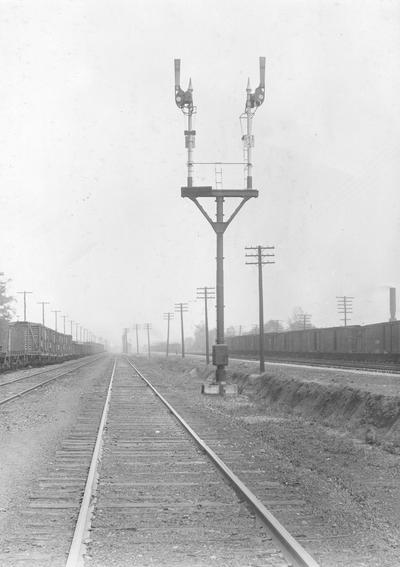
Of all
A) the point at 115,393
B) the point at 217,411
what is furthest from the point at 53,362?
the point at 217,411

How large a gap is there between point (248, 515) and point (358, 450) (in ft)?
16.9

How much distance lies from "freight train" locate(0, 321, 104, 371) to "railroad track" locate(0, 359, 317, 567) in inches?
1023

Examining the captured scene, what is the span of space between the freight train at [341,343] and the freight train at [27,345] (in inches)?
750

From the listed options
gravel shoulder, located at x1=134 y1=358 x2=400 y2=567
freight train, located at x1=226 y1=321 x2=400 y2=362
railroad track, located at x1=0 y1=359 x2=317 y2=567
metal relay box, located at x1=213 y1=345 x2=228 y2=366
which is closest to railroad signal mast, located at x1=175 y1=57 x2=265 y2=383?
metal relay box, located at x1=213 y1=345 x2=228 y2=366

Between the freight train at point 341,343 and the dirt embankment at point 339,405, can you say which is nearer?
the dirt embankment at point 339,405

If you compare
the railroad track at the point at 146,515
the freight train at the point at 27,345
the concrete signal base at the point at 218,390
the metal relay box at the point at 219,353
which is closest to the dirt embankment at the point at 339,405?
the concrete signal base at the point at 218,390

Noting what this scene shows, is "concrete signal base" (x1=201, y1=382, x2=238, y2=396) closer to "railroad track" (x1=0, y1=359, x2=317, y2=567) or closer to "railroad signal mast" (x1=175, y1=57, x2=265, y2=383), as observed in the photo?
"railroad signal mast" (x1=175, y1=57, x2=265, y2=383)

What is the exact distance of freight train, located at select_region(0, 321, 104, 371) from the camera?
35.2 metres

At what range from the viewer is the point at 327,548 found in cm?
517

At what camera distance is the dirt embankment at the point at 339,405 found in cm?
1242

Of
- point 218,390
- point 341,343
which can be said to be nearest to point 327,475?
point 218,390

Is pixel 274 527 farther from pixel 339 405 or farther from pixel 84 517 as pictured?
pixel 339 405

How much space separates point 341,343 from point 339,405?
2582 centimetres

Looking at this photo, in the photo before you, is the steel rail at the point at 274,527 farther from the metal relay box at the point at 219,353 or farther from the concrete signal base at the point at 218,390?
the concrete signal base at the point at 218,390
